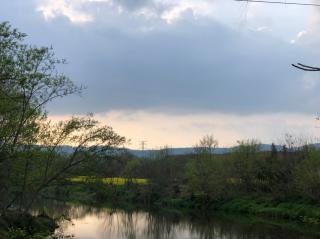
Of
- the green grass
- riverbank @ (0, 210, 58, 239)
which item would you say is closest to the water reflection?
riverbank @ (0, 210, 58, 239)

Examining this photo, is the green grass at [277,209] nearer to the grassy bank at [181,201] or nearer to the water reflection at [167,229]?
the grassy bank at [181,201]

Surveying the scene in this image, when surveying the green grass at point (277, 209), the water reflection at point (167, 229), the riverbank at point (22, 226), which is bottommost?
the water reflection at point (167, 229)

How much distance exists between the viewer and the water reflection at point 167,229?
43906 mm

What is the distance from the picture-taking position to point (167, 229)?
50.6 metres

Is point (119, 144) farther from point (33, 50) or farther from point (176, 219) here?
point (176, 219)

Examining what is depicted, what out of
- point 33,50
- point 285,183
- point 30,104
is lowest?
point 285,183

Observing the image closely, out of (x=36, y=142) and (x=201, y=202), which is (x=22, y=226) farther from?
(x=201, y=202)

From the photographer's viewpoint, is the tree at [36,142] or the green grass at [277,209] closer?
the tree at [36,142]

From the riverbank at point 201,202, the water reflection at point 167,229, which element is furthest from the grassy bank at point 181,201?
the water reflection at point 167,229

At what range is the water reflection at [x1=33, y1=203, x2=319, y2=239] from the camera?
144 feet

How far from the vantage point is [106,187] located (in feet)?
107

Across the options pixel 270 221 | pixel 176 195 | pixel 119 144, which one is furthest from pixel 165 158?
pixel 119 144

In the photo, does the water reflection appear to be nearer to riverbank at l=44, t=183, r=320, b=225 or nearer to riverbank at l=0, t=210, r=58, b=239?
riverbank at l=0, t=210, r=58, b=239

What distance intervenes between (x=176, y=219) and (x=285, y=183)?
17.5m
